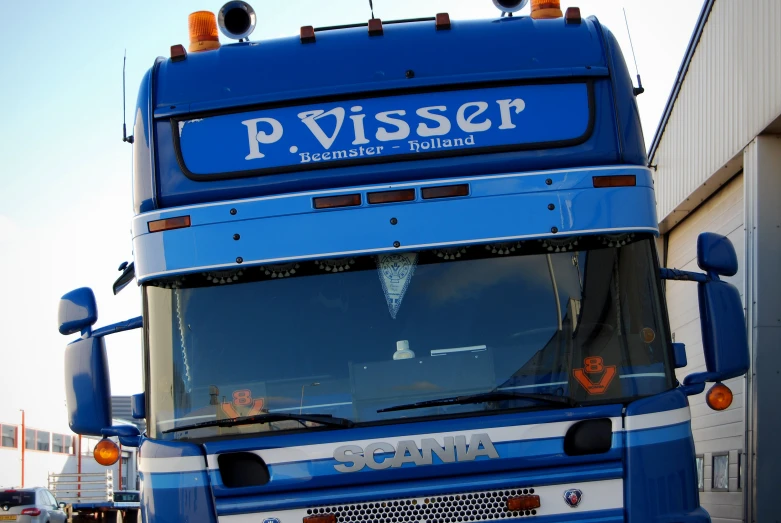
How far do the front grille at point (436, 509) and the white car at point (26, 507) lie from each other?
816 inches

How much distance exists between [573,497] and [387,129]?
6.86 ft

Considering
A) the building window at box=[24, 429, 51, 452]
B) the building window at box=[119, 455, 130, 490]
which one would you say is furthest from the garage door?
the building window at box=[119, 455, 130, 490]

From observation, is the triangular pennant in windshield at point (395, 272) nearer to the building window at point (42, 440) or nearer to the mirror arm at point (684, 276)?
the mirror arm at point (684, 276)

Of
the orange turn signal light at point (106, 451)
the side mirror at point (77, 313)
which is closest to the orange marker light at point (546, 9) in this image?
the side mirror at point (77, 313)

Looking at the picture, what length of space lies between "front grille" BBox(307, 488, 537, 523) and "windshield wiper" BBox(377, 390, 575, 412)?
1.41ft

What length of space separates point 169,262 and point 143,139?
0.79m

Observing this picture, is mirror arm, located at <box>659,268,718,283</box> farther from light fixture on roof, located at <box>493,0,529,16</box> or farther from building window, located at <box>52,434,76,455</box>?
building window, located at <box>52,434,76,455</box>

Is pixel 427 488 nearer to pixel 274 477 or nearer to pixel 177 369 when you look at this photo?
pixel 274 477

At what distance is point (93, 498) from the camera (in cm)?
3734

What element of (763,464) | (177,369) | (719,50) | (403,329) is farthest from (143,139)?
(719,50)

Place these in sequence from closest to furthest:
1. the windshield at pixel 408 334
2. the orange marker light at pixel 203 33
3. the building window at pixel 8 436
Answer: the windshield at pixel 408 334 → the orange marker light at pixel 203 33 → the building window at pixel 8 436

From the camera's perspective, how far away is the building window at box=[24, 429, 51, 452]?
42.1 metres

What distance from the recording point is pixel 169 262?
19.2ft

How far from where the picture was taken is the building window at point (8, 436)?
39.2 metres
